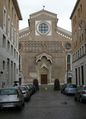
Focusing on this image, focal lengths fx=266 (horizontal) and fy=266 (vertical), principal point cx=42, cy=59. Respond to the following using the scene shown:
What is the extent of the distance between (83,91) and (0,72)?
1216 centimetres

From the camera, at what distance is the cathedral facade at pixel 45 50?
6331cm

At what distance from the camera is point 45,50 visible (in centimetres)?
6388

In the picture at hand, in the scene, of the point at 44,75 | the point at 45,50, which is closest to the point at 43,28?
the point at 45,50

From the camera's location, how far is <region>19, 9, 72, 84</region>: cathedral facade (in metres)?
63.3

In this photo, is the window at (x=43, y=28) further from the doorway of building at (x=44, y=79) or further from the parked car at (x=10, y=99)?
the parked car at (x=10, y=99)

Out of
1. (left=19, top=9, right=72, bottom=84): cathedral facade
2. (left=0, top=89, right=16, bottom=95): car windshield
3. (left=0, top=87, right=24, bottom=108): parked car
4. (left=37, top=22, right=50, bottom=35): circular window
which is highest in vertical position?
(left=37, top=22, right=50, bottom=35): circular window

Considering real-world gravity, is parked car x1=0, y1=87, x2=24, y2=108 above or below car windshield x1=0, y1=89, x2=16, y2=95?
below

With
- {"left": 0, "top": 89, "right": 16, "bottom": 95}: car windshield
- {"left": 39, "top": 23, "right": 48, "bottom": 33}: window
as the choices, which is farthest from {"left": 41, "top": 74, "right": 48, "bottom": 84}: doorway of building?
{"left": 0, "top": 89, "right": 16, "bottom": 95}: car windshield

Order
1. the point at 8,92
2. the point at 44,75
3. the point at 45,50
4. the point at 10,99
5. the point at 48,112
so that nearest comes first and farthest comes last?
the point at 48,112 < the point at 10,99 < the point at 8,92 < the point at 45,50 < the point at 44,75

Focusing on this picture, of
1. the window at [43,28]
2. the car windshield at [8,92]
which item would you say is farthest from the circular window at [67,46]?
the car windshield at [8,92]

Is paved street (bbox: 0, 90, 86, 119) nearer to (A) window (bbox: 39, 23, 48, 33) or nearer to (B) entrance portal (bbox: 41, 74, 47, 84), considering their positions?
(B) entrance portal (bbox: 41, 74, 47, 84)

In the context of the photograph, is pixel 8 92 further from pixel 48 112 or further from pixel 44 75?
pixel 44 75

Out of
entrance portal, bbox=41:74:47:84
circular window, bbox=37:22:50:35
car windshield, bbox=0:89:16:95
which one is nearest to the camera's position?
car windshield, bbox=0:89:16:95

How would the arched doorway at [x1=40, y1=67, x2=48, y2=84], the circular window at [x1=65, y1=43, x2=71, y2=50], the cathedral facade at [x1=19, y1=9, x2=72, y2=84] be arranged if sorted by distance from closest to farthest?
→ the cathedral facade at [x1=19, y1=9, x2=72, y2=84] → the arched doorway at [x1=40, y1=67, x2=48, y2=84] → the circular window at [x1=65, y1=43, x2=71, y2=50]
